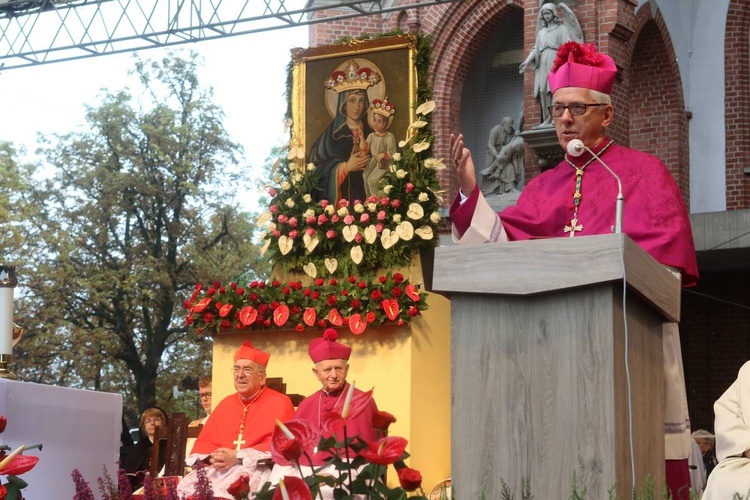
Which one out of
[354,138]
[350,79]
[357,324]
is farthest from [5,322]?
[350,79]

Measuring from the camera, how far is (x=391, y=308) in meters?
8.34

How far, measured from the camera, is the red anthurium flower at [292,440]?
2.78 metres

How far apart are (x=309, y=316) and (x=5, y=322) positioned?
3477mm

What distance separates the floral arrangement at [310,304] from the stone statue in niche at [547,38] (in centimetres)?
774

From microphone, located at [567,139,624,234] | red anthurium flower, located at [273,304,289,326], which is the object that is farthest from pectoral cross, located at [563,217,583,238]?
red anthurium flower, located at [273,304,289,326]

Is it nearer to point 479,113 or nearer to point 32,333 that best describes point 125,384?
point 32,333

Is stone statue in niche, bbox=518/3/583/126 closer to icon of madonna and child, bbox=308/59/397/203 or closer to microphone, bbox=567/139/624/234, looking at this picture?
icon of madonna and child, bbox=308/59/397/203

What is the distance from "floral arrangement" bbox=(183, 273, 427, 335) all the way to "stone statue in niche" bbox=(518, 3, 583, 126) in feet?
25.4

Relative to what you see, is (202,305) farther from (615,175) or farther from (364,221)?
(615,175)

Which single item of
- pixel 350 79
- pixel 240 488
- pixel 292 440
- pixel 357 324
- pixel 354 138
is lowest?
pixel 240 488

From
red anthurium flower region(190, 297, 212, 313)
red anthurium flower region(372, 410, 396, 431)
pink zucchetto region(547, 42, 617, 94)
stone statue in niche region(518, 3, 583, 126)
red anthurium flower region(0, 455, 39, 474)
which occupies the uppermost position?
stone statue in niche region(518, 3, 583, 126)

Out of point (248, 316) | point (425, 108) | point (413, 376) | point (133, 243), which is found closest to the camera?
point (413, 376)

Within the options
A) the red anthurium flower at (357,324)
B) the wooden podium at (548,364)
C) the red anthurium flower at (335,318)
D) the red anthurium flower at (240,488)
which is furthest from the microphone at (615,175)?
the red anthurium flower at (335,318)

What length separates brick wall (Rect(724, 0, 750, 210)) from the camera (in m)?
17.6
